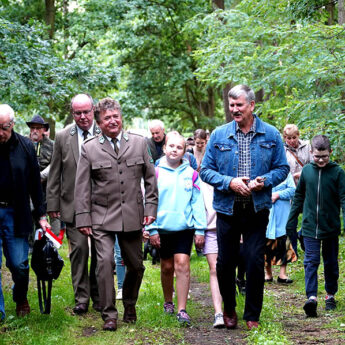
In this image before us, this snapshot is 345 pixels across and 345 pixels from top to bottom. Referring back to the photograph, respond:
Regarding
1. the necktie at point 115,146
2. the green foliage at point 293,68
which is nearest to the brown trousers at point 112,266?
the necktie at point 115,146

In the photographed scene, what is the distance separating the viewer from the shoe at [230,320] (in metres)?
6.75

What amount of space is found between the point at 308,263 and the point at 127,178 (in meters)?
2.53

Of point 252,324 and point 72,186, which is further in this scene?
point 72,186

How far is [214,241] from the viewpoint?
733 centimetres

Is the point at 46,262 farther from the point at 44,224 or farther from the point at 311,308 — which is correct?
the point at 311,308

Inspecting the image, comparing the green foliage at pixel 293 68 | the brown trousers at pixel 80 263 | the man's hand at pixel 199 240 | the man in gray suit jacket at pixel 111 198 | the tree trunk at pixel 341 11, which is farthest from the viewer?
the tree trunk at pixel 341 11

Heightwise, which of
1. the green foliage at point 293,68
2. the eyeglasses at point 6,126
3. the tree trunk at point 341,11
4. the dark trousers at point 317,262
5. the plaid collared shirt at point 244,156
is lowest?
the dark trousers at point 317,262

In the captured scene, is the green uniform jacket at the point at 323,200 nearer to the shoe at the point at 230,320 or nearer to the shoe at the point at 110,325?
the shoe at the point at 230,320

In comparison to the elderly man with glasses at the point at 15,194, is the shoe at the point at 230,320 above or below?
below

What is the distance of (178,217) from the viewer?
275 inches

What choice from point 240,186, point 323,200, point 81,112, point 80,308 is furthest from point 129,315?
point 323,200

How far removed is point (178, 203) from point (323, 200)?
6.08 ft

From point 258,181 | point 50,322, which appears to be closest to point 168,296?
point 50,322

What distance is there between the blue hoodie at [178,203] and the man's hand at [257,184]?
99 centimetres
